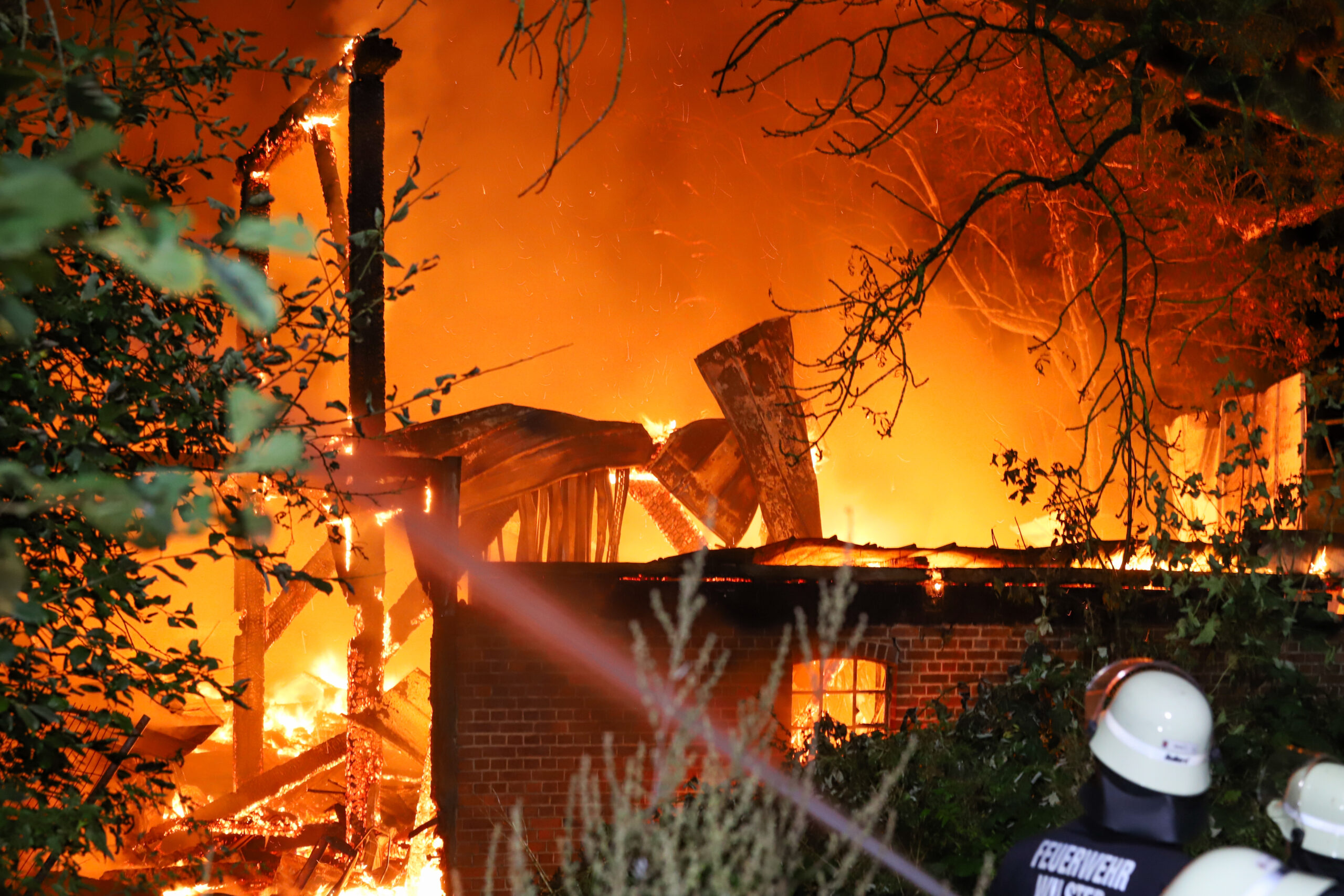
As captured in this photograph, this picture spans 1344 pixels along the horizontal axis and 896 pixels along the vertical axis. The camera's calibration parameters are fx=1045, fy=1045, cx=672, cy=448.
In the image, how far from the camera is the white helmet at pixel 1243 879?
76.0 inches

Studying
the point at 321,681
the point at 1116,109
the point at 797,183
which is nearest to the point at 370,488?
the point at 1116,109

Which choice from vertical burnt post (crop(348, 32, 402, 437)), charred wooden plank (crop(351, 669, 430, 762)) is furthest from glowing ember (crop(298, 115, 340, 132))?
charred wooden plank (crop(351, 669, 430, 762))

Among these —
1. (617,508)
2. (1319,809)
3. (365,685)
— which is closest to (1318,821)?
(1319,809)

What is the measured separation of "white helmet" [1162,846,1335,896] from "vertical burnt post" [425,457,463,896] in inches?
254

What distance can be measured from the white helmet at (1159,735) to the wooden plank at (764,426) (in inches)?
333

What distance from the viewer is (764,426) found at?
11539 mm

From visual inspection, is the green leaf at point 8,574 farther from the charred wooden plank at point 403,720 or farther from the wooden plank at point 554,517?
the charred wooden plank at point 403,720

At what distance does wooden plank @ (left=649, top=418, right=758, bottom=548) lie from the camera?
11.2 meters

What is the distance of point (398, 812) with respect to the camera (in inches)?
431

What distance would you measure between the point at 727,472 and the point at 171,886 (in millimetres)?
8411

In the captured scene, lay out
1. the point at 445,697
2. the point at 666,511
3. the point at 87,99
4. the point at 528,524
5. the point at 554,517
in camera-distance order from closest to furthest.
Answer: the point at 87,99
the point at 445,697
the point at 528,524
the point at 554,517
the point at 666,511

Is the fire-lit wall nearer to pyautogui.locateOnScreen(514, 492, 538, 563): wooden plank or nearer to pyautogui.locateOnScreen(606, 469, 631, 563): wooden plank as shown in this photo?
pyautogui.locateOnScreen(514, 492, 538, 563): wooden plank

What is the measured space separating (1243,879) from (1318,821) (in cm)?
92

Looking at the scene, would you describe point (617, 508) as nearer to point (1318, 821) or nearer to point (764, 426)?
point (764, 426)
